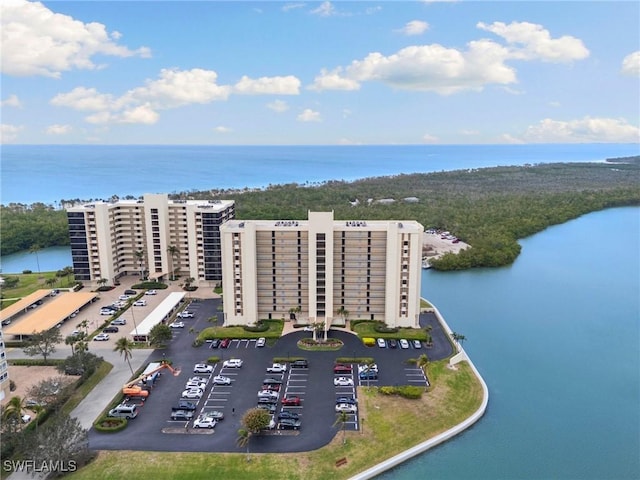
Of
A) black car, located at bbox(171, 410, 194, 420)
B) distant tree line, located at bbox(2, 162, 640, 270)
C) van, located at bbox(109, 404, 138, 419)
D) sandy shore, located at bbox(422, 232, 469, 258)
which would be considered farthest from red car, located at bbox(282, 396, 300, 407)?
sandy shore, located at bbox(422, 232, 469, 258)

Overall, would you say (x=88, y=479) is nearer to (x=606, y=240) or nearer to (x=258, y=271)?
(x=258, y=271)

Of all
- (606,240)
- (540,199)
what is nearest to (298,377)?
(606,240)

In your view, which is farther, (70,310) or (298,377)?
(70,310)

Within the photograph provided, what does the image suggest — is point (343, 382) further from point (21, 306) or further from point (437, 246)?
point (437, 246)

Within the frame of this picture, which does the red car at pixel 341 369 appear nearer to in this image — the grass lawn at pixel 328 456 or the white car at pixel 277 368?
the white car at pixel 277 368

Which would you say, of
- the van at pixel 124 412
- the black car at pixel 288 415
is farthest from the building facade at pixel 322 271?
the van at pixel 124 412

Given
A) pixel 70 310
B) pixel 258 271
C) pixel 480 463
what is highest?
pixel 258 271

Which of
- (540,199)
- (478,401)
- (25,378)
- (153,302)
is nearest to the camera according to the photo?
(478,401)
